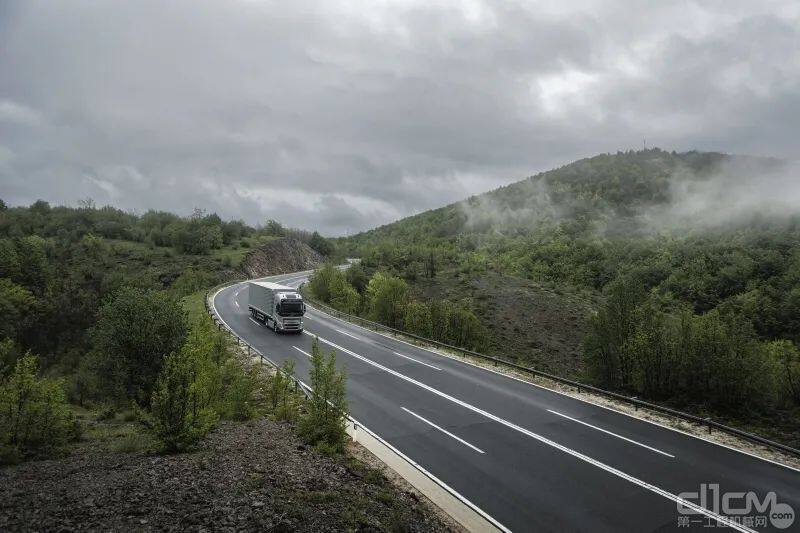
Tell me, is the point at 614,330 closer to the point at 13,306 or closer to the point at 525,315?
the point at 525,315

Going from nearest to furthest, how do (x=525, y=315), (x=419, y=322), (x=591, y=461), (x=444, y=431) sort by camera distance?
(x=591, y=461), (x=444, y=431), (x=419, y=322), (x=525, y=315)

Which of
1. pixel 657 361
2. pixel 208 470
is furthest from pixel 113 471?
pixel 657 361

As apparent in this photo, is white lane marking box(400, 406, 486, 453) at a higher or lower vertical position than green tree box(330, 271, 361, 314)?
lower

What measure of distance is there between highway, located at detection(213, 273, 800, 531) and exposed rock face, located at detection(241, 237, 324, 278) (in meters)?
88.5

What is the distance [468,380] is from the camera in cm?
2475

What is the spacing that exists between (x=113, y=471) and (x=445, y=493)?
9.30m

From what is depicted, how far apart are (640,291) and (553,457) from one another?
61.9ft

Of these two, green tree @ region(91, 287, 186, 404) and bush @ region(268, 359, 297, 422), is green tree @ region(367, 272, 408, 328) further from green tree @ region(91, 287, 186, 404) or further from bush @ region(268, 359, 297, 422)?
green tree @ region(91, 287, 186, 404)

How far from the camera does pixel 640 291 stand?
97.2 feet

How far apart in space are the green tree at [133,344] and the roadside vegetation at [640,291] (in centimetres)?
2449

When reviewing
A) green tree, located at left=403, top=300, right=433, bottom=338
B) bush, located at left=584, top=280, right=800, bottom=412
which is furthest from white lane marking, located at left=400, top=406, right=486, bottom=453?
green tree, located at left=403, top=300, right=433, bottom=338

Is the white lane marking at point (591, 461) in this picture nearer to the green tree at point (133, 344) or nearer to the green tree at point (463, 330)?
the green tree at point (133, 344)

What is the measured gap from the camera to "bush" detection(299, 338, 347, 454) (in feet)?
51.2

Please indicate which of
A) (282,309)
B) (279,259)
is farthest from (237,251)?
(282,309)
